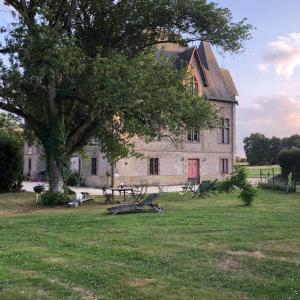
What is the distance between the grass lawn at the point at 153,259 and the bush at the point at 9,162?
17.2 m

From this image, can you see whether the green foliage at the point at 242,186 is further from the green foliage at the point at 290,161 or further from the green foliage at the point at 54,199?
the green foliage at the point at 290,161

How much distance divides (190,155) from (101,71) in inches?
1099

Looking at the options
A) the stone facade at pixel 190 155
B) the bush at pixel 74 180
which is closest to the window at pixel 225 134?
the stone facade at pixel 190 155

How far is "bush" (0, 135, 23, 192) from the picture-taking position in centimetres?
3170

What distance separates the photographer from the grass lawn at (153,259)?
6.89 metres

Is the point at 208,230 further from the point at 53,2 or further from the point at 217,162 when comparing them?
the point at 217,162

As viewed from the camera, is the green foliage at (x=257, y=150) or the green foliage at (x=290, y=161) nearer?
the green foliage at (x=290, y=161)

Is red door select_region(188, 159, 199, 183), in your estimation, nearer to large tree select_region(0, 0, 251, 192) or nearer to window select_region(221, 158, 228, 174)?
window select_region(221, 158, 228, 174)

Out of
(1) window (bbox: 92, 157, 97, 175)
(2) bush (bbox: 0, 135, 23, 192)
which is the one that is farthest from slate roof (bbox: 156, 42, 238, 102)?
(2) bush (bbox: 0, 135, 23, 192)

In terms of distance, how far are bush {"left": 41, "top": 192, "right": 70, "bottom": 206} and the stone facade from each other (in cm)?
1659

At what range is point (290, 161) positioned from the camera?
125 feet

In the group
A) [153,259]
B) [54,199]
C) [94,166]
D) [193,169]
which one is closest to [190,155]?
[193,169]

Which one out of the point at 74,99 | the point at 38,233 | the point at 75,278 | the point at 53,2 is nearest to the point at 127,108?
the point at 74,99

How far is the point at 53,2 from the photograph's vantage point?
23.1m
